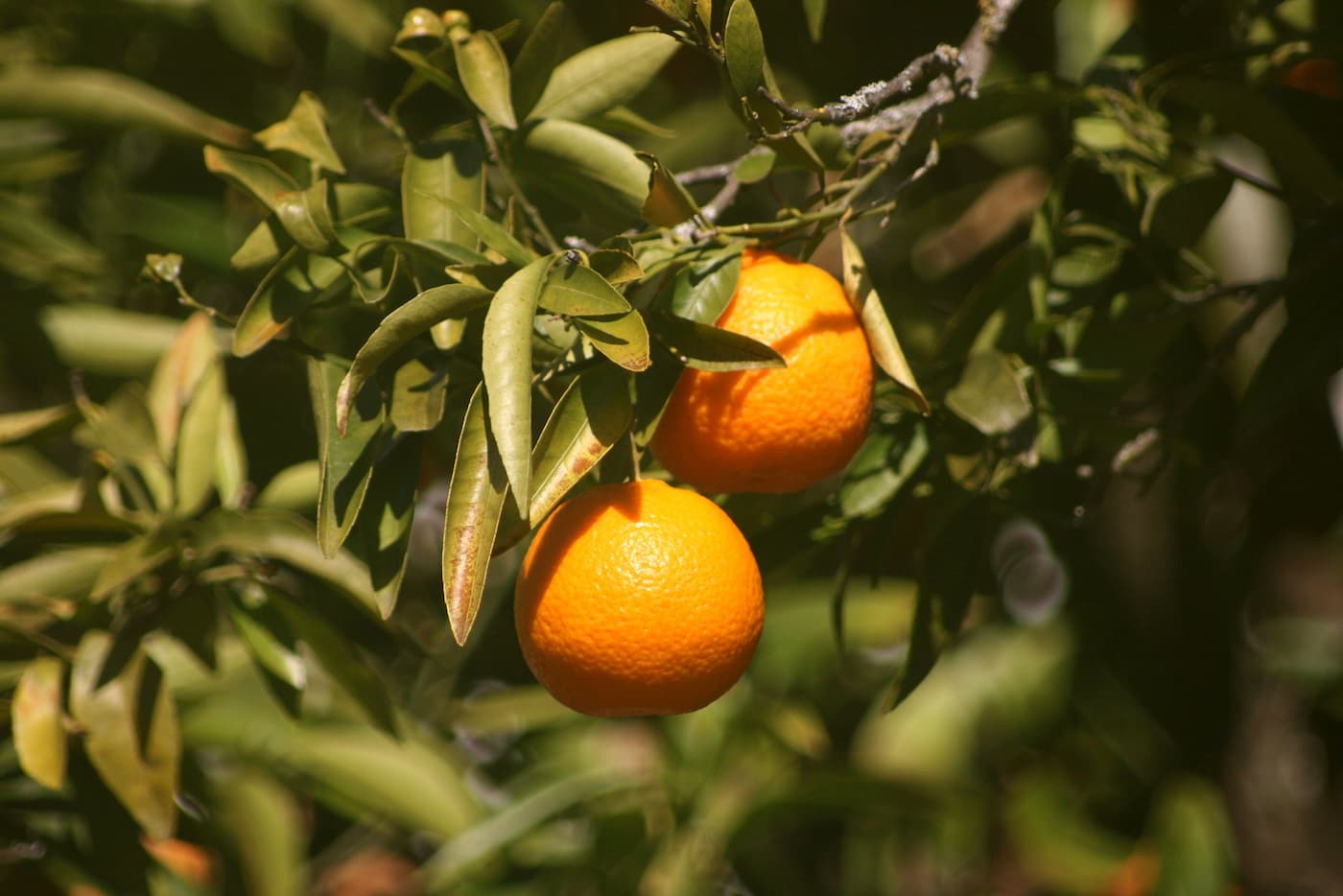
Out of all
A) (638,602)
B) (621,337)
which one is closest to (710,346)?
(621,337)

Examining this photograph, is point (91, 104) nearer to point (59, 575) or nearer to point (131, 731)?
point (59, 575)

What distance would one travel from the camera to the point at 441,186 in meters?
0.86

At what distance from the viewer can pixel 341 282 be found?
86cm

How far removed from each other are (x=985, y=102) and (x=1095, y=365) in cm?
23

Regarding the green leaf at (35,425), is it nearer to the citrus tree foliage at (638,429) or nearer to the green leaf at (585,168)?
the citrus tree foliage at (638,429)

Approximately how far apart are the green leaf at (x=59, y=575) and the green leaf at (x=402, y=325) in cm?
57

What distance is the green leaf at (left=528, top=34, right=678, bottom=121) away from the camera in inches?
36.7

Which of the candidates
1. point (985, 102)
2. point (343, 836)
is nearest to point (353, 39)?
point (985, 102)

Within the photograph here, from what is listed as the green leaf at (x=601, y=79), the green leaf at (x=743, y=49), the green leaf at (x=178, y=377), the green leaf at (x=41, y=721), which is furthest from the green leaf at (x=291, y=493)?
the green leaf at (x=743, y=49)

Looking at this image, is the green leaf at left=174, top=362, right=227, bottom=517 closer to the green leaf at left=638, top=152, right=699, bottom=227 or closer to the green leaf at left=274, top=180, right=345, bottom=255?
the green leaf at left=274, top=180, right=345, bottom=255

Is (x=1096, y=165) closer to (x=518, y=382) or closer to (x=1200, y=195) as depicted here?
(x=1200, y=195)

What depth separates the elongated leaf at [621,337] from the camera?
669 mm

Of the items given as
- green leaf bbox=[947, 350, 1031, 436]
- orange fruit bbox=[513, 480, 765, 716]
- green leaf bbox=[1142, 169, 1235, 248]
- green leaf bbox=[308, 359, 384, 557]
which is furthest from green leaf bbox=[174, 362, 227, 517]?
green leaf bbox=[1142, 169, 1235, 248]

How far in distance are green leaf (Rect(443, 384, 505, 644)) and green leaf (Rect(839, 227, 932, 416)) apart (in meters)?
0.27
